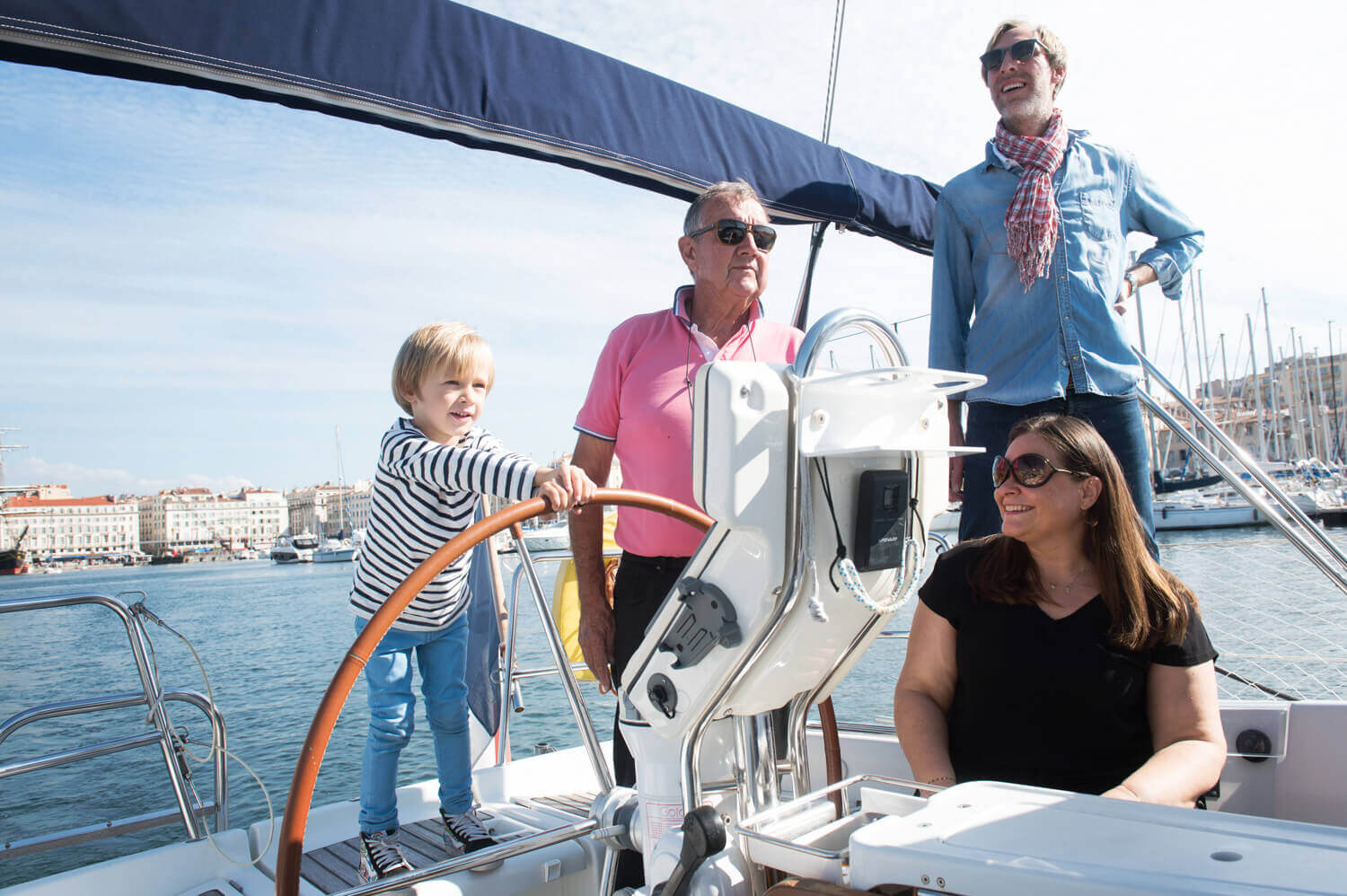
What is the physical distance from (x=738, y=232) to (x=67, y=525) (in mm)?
84833

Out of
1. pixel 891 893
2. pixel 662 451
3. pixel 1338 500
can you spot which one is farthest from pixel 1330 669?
pixel 1338 500

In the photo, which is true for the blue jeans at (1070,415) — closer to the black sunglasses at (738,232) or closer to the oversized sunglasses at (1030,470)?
the oversized sunglasses at (1030,470)

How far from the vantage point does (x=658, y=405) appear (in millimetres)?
1991

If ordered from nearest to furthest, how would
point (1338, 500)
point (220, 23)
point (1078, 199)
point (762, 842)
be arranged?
point (762, 842) < point (220, 23) < point (1078, 199) < point (1338, 500)

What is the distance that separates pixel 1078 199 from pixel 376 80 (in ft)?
5.41

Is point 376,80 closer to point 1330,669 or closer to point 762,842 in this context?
point 762,842

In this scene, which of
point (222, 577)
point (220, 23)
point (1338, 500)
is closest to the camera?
point (220, 23)

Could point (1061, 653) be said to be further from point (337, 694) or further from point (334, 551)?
point (334, 551)

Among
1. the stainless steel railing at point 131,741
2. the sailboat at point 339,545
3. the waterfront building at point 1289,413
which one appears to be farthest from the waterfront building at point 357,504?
the stainless steel railing at point 131,741

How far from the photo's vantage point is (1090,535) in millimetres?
1739

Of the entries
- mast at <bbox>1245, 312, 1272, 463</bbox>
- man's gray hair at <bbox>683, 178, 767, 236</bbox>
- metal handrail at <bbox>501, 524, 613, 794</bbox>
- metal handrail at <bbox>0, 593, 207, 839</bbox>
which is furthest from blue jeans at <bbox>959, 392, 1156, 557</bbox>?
mast at <bbox>1245, 312, 1272, 463</bbox>

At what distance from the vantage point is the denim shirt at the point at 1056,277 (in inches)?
86.0

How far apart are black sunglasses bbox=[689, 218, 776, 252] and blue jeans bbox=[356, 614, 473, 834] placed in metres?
1.15

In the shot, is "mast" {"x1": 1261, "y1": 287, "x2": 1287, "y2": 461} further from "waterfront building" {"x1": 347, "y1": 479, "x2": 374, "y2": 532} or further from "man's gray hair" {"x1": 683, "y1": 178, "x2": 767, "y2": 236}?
"waterfront building" {"x1": 347, "y1": 479, "x2": 374, "y2": 532}
